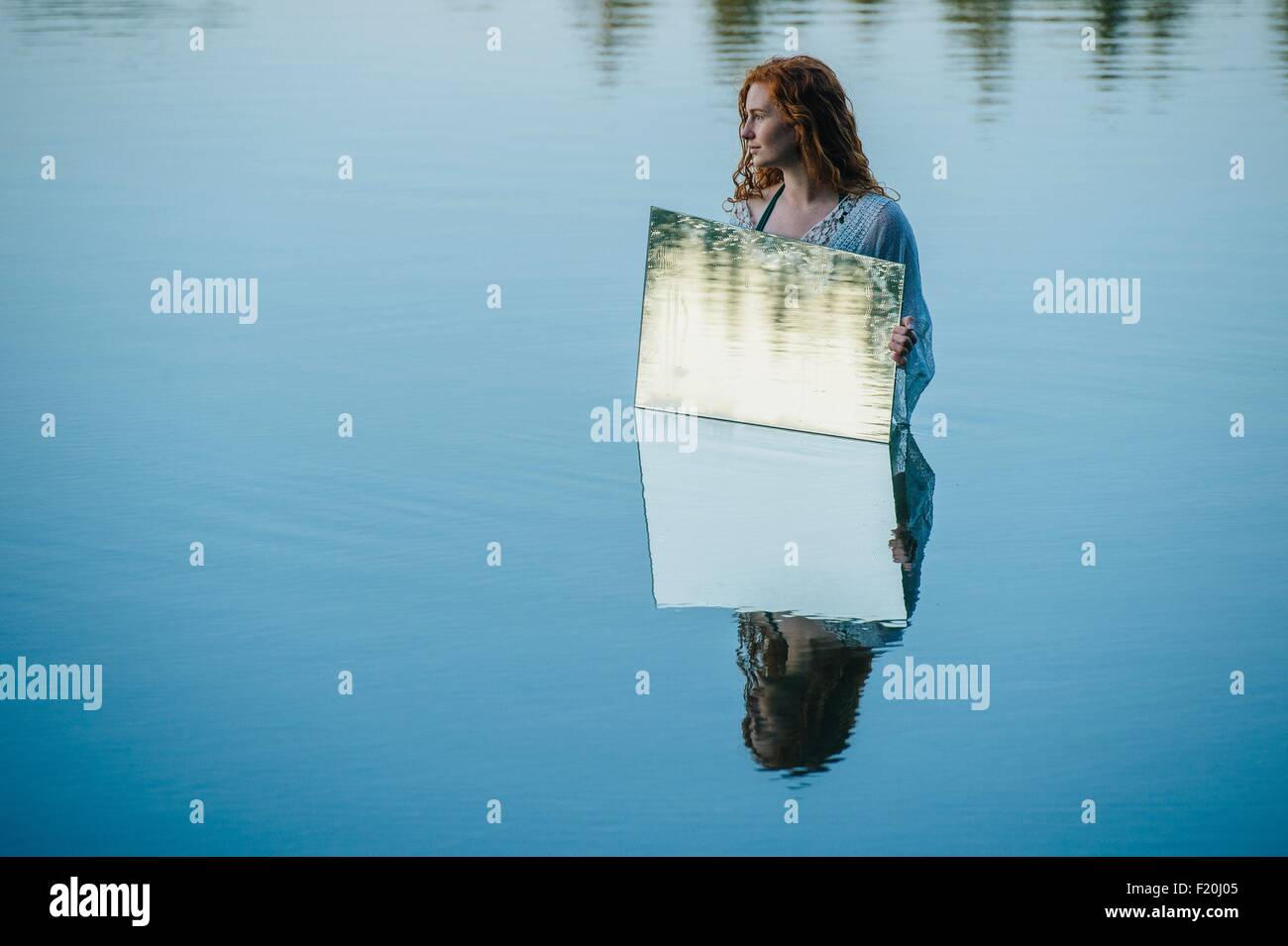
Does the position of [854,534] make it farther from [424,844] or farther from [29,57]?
[29,57]

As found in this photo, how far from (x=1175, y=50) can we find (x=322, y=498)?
8.53m

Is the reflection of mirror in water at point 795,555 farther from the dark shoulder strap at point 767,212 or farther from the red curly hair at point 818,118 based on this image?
the red curly hair at point 818,118

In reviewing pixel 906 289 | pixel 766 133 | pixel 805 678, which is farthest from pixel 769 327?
pixel 805 678

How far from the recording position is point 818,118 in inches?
193

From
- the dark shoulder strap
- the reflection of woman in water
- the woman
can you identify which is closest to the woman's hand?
the woman

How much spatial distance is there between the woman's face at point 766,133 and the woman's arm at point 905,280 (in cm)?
30

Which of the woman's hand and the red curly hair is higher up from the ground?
the red curly hair

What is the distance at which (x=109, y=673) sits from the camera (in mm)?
3715

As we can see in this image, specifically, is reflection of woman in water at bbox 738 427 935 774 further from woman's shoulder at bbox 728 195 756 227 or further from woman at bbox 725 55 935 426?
woman's shoulder at bbox 728 195 756 227

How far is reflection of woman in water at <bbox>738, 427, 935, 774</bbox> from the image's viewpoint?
3.37m

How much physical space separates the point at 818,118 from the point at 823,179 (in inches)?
6.9

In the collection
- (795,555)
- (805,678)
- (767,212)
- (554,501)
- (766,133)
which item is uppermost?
(766,133)

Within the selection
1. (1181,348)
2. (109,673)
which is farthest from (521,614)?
(1181,348)

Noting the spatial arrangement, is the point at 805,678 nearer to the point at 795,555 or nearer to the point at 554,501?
the point at 795,555
